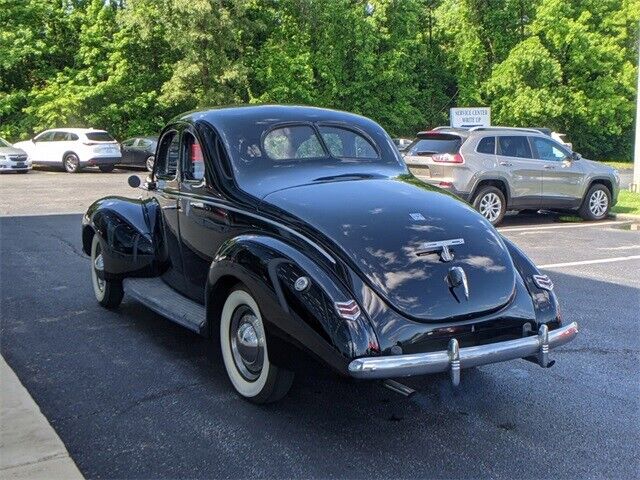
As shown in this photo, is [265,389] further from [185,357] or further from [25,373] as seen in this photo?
[25,373]

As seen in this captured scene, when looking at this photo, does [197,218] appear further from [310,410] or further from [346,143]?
[310,410]

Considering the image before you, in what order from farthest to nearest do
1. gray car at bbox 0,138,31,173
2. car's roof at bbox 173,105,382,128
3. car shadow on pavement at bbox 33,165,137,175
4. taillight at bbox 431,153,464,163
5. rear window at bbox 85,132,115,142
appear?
car shadow on pavement at bbox 33,165,137,175, rear window at bbox 85,132,115,142, gray car at bbox 0,138,31,173, taillight at bbox 431,153,464,163, car's roof at bbox 173,105,382,128

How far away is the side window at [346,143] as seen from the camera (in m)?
5.36

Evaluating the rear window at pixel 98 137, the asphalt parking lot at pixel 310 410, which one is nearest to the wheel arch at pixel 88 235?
the asphalt parking lot at pixel 310 410

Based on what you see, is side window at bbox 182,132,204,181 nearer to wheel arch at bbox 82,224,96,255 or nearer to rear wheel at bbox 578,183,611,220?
wheel arch at bbox 82,224,96,255

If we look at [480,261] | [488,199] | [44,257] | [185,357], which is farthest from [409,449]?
[488,199]

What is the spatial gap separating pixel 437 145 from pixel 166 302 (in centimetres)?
866

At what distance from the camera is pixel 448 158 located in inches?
499

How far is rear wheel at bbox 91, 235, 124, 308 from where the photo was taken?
21.5ft

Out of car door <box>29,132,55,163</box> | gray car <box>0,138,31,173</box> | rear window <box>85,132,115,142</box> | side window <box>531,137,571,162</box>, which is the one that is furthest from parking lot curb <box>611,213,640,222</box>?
car door <box>29,132,55,163</box>

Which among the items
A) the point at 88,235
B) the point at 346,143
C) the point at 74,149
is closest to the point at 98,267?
the point at 88,235

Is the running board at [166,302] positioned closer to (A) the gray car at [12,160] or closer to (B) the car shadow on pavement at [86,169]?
(A) the gray car at [12,160]

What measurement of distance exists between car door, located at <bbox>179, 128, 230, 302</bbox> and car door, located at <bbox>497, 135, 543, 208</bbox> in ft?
28.5

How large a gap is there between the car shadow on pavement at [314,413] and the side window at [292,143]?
5.27 ft
